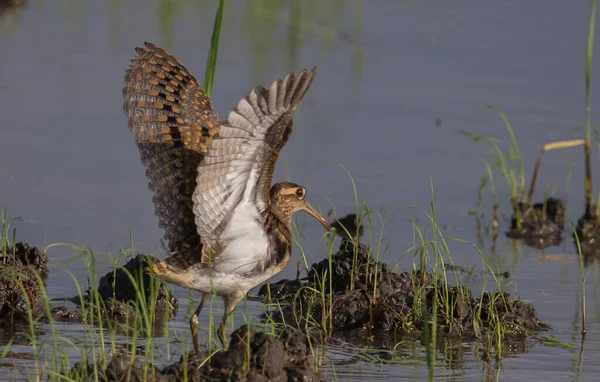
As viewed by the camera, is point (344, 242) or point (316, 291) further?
point (344, 242)

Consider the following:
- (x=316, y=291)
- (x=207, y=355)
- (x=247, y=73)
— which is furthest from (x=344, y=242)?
(x=247, y=73)

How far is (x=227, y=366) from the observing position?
6.08 metres

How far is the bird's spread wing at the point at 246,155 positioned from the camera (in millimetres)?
6113

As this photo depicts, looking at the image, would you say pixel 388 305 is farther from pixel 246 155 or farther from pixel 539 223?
pixel 539 223

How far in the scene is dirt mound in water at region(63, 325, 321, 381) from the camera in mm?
5930

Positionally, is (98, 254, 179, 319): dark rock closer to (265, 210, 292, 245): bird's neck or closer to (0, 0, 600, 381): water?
(0, 0, 600, 381): water

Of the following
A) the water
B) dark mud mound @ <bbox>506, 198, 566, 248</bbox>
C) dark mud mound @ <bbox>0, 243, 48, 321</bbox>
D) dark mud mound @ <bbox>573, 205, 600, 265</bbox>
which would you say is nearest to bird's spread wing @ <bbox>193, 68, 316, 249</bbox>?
the water

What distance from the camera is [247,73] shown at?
13250mm

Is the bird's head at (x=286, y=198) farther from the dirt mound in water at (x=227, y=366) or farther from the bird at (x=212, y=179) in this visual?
the dirt mound in water at (x=227, y=366)

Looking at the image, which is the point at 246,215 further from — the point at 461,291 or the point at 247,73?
the point at 247,73

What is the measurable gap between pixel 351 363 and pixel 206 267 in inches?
36.9

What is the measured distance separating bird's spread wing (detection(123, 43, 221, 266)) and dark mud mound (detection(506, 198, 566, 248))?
3485mm

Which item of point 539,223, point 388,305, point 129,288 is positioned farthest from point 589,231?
point 129,288

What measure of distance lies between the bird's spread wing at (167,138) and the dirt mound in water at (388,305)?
33.3 inches
